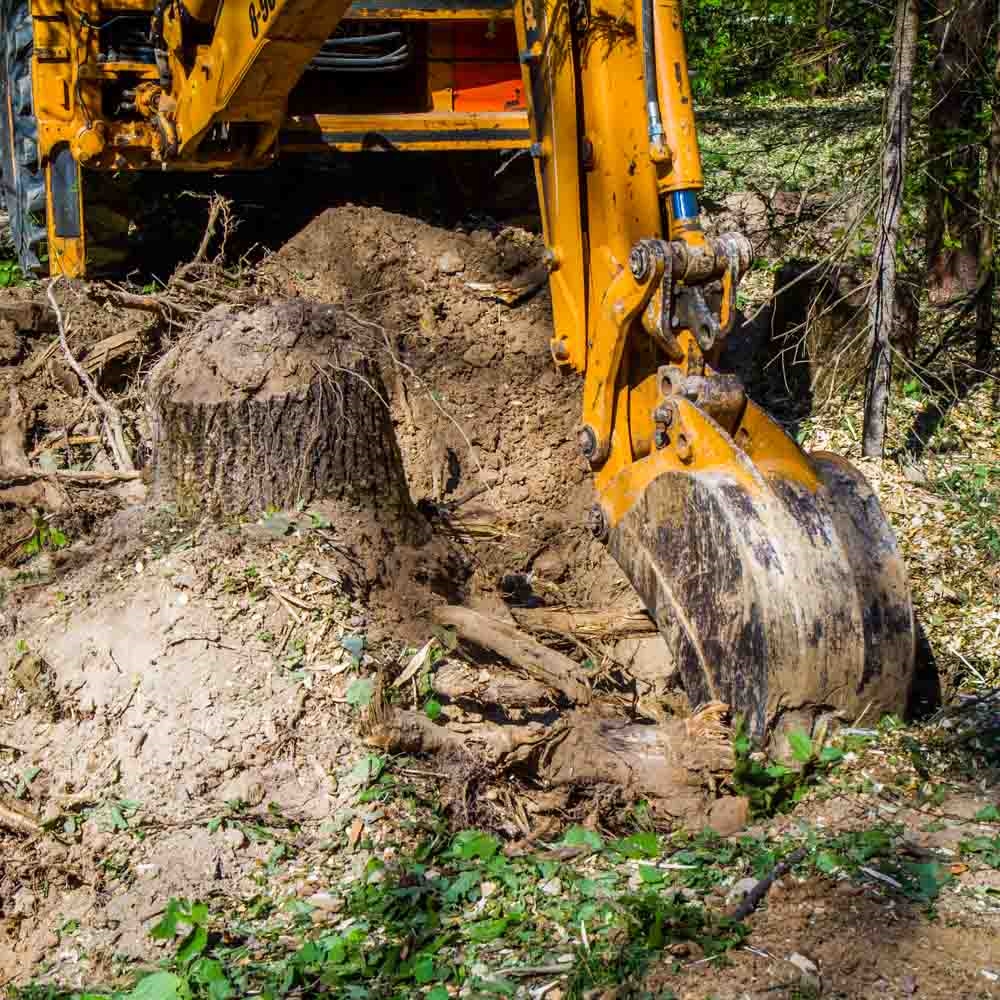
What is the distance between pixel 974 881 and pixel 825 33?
421 centimetres

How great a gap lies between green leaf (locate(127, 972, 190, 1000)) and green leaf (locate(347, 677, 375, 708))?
1014 millimetres

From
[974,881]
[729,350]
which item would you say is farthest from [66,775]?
[729,350]

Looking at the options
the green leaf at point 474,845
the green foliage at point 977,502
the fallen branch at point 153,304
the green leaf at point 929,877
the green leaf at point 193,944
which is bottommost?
the green leaf at point 193,944

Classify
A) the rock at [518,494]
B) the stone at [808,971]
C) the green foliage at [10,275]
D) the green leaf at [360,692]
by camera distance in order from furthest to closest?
1. the green foliage at [10,275]
2. the rock at [518,494]
3. the green leaf at [360,692]
4. the stone at [808,971]

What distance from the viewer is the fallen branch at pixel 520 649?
4.15 metres

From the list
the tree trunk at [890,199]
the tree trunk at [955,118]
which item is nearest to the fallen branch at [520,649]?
the tree trunk at [890,199]

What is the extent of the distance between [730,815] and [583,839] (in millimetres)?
401

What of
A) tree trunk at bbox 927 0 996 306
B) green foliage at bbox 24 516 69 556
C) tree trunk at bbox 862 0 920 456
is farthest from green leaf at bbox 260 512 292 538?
tree trunk at bbox 927 0 996 306

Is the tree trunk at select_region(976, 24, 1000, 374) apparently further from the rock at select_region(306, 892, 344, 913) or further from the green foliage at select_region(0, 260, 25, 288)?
the green foliage at select_region(0, 260, 25, 288)

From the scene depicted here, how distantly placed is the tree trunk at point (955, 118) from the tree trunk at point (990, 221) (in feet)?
0.20

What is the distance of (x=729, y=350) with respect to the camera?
6.63 m

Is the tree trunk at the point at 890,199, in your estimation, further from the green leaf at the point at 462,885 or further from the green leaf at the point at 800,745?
the green leaf at the point at 462,885

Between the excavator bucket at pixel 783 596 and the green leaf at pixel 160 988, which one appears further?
the excavator bucket at pixel 783 596

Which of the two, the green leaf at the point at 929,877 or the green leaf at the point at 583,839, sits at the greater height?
the green leaf at the point at 929,877
